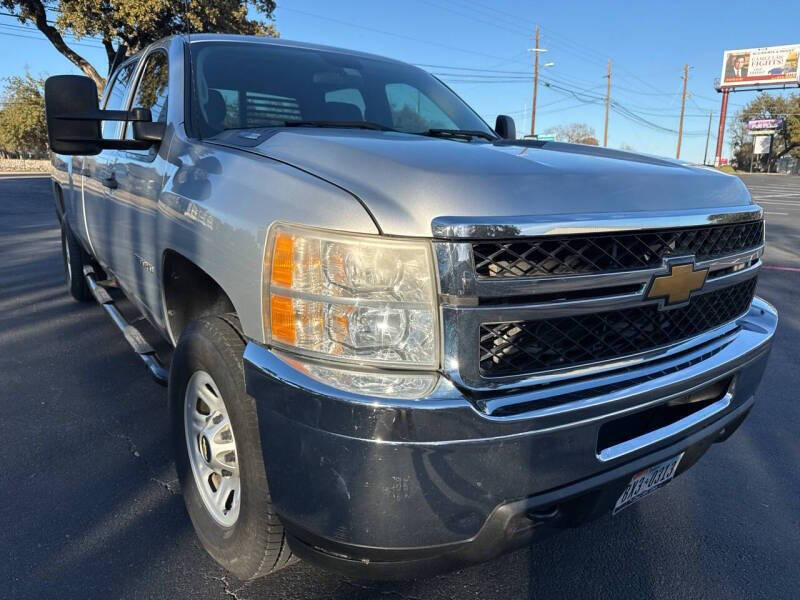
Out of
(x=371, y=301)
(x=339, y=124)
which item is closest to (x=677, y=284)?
(x=371, y=301)

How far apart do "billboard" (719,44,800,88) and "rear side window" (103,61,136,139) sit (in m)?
81.4

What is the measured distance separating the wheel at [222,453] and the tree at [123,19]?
1711 centimetres

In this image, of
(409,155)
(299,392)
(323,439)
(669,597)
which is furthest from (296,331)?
(669,597)

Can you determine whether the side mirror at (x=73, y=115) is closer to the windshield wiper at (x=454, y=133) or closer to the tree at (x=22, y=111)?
the windshield wiper at (x=454, y=133)

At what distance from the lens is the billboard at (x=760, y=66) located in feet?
222

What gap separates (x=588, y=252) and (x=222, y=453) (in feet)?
4.55

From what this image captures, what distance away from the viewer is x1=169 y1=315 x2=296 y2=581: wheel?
1.74 meters

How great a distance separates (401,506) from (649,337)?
3.15 feet

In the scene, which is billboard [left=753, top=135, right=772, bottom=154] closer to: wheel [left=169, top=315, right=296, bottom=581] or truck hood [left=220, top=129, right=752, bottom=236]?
truck hood [left=220, top=129, right=752, bottom=236]

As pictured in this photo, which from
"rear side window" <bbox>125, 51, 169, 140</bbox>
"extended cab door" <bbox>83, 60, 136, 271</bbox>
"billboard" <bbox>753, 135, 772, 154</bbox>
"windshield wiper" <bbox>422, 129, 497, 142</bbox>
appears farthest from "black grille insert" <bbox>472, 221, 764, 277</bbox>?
"billboard" <bbox>753, 135, 772, 154</bbox>

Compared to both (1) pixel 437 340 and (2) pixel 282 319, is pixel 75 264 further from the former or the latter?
(1) pixel 437 340

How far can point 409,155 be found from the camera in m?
1.78

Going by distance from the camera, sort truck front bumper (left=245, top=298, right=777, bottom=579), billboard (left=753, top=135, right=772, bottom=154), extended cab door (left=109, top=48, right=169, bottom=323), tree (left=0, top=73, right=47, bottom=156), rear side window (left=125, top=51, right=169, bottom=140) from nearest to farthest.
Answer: truck front bumper (left=245, top=298, right=777, bottom=579) < extended cab door (left=109, top=48, right=169, bottom=323) < rear side window (left=125, top=51, right=169, bottom=140) < tree (left=0, top=73, right=47, bottom=156) < billboard (left=753, top=135, right=772, bottom=154)

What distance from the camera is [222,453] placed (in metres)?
2.08
